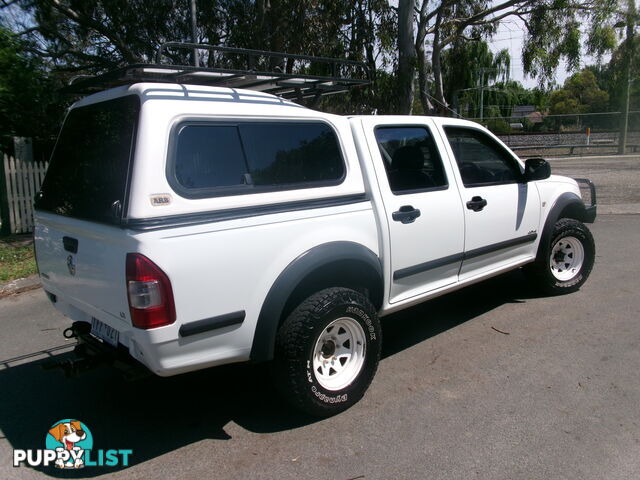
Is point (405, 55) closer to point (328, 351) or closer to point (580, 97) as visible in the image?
point (328, 351)

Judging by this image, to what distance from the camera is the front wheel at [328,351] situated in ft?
10.5

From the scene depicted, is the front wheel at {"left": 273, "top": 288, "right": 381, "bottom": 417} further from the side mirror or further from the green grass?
the green grass

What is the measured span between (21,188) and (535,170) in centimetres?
874

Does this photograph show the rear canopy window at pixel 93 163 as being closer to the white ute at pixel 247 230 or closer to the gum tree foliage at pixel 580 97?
the white ute at pixel 247 230

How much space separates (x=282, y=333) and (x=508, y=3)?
14533 mm

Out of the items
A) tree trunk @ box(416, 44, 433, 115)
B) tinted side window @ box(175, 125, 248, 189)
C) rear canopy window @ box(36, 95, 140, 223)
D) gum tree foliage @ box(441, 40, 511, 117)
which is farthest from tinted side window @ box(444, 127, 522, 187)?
gum tree foliage @ box(441, 40, 511, 117)

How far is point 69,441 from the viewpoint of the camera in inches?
130

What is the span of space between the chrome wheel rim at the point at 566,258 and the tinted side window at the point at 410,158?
204cm

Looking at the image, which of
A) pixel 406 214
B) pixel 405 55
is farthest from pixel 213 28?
pixel 406 214

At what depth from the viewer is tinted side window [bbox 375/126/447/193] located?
409cm

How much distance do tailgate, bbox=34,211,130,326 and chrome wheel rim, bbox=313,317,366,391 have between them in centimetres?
129

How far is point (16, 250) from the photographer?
858 centimetres

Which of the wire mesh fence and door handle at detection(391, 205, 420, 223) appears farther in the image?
the wire mesh fence

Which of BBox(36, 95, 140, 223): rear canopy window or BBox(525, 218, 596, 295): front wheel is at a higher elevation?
BBox(36, 95, 140, 223): rear canopy window
